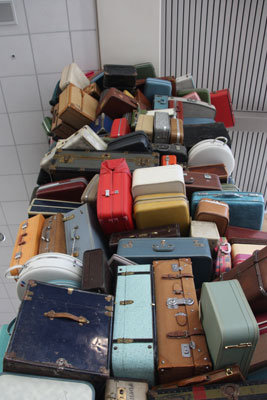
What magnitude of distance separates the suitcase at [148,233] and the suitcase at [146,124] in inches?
60.9

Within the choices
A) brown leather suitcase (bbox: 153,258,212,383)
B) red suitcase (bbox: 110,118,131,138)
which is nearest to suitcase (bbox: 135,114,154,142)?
red suitcase (bbox: 110,118,131,138)

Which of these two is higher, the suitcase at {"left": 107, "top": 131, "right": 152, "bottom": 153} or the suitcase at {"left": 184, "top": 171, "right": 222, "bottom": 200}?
the suitcase at {"left": 107, "top": 131, "right": 152, "bottom": 153}

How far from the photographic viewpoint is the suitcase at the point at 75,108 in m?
4.17

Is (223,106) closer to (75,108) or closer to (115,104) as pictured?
(115,104)

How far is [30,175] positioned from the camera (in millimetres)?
6387

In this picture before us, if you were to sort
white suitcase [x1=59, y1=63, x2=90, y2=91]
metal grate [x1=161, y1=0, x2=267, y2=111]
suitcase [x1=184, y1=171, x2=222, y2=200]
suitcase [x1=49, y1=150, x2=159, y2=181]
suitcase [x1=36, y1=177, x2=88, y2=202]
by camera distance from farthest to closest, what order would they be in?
metal grate [x1=161, y1=0, x2=267, y2=111] < white suitcase [x1=59, y1=63, x2=90, y2=91] < suitcase [x1=49, y1=150, x2=159, y2=181] < suitcase [x1=36, y1=177, x2=88, y2=202] < suitcase [x1=184, y1=171, x2=222, y2=200]

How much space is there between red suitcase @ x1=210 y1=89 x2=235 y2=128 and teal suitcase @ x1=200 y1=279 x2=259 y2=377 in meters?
4.05

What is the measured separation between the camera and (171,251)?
2377mm

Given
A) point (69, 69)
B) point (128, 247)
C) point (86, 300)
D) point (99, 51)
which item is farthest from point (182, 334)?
point (99, 51)

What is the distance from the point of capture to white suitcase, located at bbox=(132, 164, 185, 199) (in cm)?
274

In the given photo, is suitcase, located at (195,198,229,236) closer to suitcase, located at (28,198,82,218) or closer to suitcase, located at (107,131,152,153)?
suitcase, located at (107,131,152,153)

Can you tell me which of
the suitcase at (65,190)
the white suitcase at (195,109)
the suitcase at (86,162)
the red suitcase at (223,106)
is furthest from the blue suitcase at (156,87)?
the suitcase at (65,190)

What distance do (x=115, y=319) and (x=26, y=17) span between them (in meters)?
4.61

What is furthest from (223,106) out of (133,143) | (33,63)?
(33,63)
